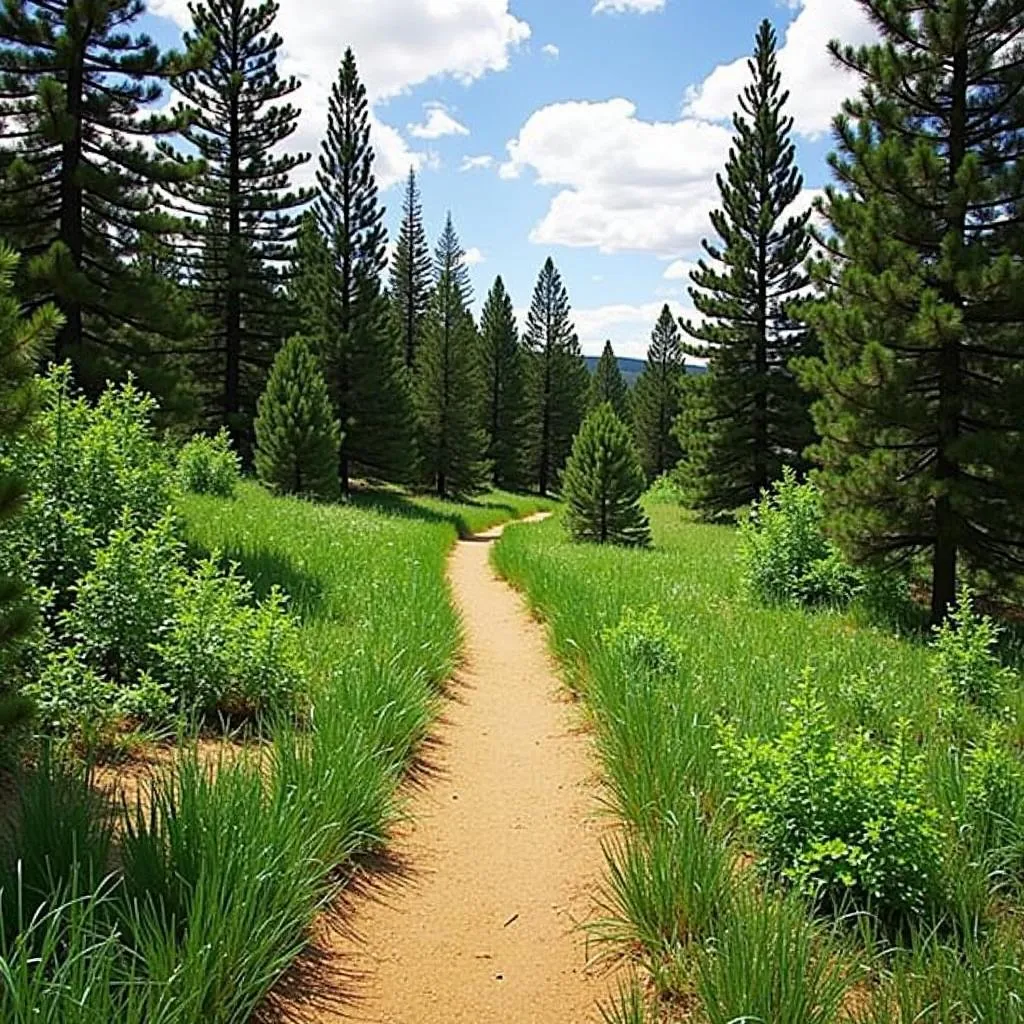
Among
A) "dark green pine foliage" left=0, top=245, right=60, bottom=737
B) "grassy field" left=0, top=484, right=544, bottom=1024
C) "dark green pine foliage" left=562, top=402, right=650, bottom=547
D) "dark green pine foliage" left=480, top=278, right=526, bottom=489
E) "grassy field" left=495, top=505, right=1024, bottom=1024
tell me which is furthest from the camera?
"dark green pine foliage" left=480, top=278, right=526, bottom=489

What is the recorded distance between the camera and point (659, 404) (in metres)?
52.2

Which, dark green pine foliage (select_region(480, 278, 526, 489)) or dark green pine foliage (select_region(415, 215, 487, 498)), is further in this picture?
dark green pine foliage (select_region(480, 278, 526, 489))

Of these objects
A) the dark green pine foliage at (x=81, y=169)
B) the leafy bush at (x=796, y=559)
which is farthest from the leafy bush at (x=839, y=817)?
the dark green pine foliage at (x=81, y=169)

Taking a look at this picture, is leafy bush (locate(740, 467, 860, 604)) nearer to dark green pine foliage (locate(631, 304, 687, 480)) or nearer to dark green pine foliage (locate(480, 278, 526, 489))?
dark green pine foliage (locate(480, 278, 526, 489))

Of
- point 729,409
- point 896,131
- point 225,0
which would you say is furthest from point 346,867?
point 225,0

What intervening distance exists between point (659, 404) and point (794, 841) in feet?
Result: 163

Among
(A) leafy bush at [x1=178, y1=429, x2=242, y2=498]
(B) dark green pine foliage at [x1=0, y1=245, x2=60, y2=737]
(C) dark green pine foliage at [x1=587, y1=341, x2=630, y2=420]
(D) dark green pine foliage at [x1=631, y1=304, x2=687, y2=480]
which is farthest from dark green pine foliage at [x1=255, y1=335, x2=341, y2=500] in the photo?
(C) dark green pine foliage at [x1=587, y1=341, x2=630, y2=420]

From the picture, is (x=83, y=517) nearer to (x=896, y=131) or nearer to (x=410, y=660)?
(x=410, y=660)

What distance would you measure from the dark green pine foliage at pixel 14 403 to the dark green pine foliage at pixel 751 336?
2432 centimetres

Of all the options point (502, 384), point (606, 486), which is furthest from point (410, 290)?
point (606, 486)

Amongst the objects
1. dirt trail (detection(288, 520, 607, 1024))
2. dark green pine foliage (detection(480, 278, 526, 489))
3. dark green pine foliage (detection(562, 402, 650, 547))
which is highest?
dark green pine foliage (detection(480, 278, 526, 489))

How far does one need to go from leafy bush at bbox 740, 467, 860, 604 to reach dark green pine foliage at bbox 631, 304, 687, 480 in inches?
1572

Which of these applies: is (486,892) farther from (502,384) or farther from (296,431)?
(502,384)

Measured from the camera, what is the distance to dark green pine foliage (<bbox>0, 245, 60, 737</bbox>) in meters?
3.61
